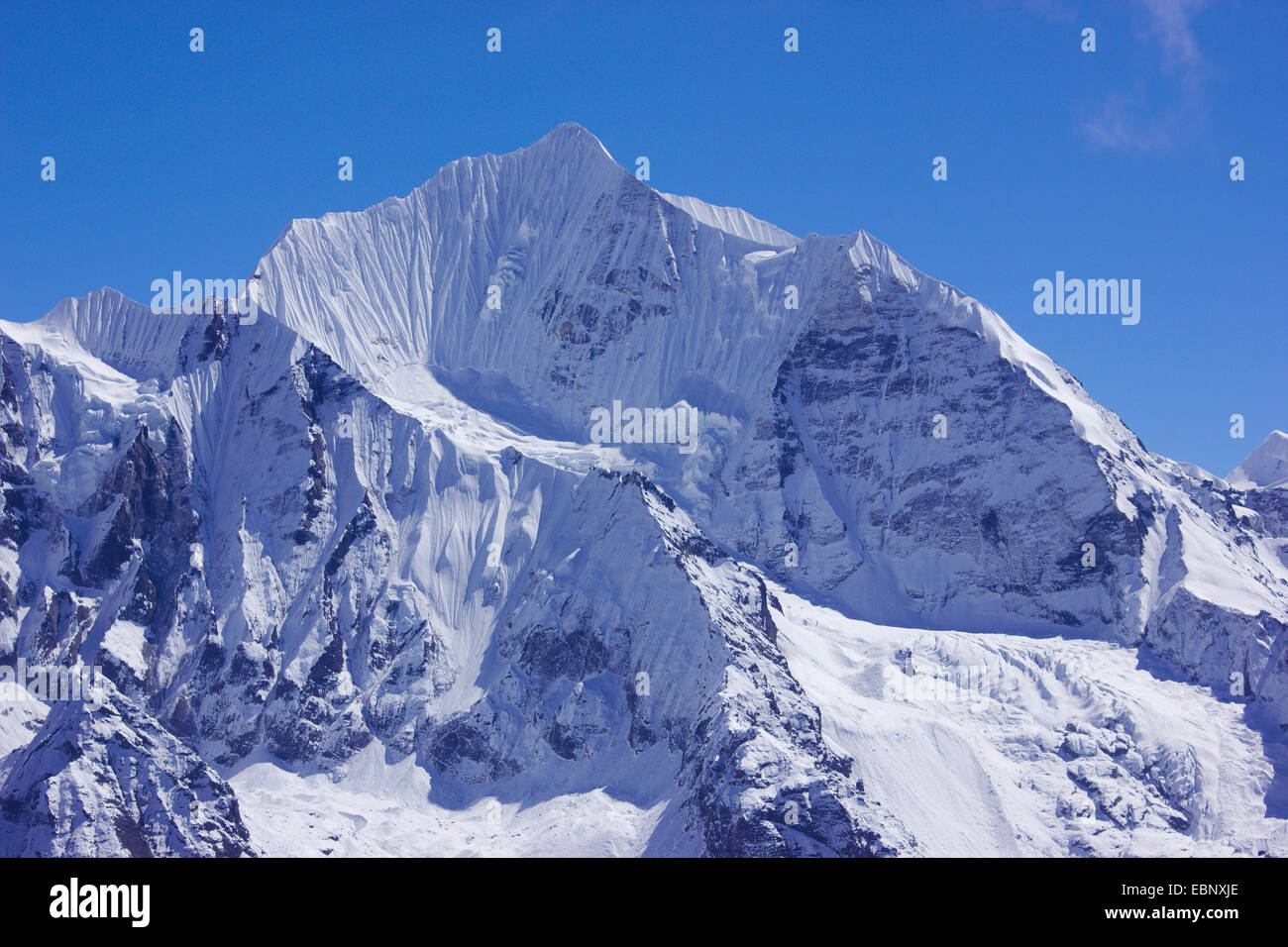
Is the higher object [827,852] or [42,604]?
[42,604]

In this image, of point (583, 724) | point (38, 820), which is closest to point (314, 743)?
point (583, 724)

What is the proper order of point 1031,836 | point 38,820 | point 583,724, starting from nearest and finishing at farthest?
point 38,820 < point 1031,836 < point 583,724

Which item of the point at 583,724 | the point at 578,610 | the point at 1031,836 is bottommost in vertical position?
the point at 1031,836

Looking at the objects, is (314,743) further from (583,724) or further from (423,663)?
(583,724)
